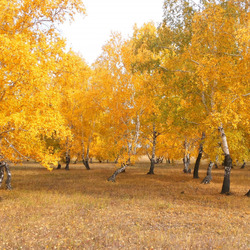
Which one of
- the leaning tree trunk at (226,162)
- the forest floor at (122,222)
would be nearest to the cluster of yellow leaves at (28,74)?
the forest floor at (122,222)

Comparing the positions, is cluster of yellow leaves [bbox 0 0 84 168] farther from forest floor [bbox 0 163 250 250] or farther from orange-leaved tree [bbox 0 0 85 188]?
forest floor [bbox 0 163 250 250]

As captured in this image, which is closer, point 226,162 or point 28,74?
point 28,74

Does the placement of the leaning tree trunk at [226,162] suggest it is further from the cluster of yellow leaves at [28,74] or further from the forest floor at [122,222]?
the cluster of yellow leaves at [28,74]

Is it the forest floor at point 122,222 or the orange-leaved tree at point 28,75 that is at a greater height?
the orange-leaved tree at point 28,75

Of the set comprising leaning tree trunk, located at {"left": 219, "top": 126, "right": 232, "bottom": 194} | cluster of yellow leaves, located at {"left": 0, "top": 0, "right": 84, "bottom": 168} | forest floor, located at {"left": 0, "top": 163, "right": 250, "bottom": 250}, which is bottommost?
forest floor, located at {"left": 0, "top": 163, "right": 250, "bottom": 250}

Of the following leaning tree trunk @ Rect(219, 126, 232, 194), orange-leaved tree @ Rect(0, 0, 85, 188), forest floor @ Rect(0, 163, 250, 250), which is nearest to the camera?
forest floor @ Rect(0, 163, 250, 250)

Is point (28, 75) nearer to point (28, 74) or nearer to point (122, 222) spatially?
point (28, 74)

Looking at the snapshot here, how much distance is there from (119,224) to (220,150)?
1258 cm

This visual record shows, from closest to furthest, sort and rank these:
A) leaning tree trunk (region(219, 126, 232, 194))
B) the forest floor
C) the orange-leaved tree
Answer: the forest floor
the orange-leaved tree
leaning tree trunk (region(219, 126, 232, 194))

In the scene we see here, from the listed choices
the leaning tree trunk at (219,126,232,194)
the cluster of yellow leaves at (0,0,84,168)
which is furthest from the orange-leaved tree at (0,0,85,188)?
the leaning tree trunk at (219,126,232,194)

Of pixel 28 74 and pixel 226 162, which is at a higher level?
pixel 28 74

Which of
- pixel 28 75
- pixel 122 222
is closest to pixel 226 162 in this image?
pixel 122 222

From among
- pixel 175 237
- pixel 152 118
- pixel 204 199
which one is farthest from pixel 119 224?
pixel 152 118

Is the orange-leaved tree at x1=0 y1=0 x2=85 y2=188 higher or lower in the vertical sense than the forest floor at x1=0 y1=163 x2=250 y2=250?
higher
